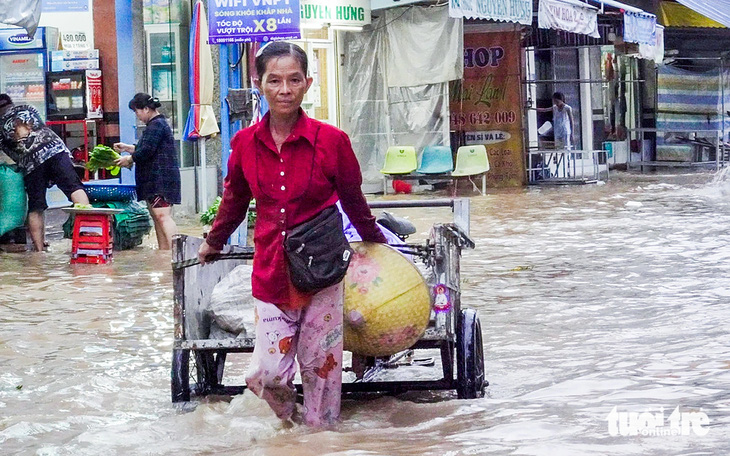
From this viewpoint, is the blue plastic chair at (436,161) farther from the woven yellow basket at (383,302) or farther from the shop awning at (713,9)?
the woven yellow basket at (383,302)

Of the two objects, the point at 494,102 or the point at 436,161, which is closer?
the point at 436,161

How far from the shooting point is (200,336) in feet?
18.8

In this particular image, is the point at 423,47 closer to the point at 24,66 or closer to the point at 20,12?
the point at 24,66

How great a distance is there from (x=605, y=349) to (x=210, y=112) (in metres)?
7.42

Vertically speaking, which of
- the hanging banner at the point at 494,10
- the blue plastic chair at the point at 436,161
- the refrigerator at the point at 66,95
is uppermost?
the hanging banner at the point at 494,10

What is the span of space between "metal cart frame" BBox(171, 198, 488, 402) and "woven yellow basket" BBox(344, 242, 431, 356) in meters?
0.23

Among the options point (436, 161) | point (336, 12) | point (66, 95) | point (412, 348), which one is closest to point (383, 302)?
point (412, 348)

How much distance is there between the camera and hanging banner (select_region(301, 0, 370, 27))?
1859cm

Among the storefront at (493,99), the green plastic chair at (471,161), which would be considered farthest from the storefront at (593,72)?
the green plastic chair at (471,161)

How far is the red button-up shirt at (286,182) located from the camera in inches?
→ 191

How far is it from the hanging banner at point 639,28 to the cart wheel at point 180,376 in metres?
16.8

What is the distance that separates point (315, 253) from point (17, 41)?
481 inches

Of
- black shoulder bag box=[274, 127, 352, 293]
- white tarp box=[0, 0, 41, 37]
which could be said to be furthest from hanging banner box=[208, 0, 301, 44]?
black shoulder bag box=[274, 127, 352, 293]

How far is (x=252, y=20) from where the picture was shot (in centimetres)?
1117
